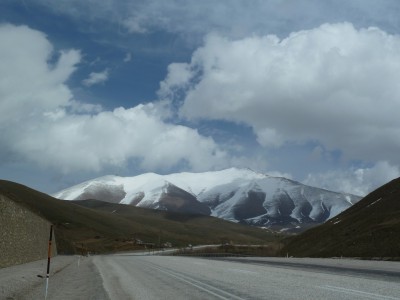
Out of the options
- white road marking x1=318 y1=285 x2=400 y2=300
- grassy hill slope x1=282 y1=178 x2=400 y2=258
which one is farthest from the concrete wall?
grassy hill slope x1=282 y1=178 x2=400 y2=258

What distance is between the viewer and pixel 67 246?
427 ft

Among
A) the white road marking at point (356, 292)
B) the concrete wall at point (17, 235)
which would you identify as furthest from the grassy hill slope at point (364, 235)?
the white road marking at point (356, 292)

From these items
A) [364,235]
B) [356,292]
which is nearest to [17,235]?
[356,292]

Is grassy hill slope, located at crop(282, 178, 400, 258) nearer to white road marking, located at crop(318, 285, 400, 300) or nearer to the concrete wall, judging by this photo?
the concrete wall

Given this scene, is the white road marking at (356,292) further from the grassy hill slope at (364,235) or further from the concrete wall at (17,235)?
the grassy hill slope at (364,235)

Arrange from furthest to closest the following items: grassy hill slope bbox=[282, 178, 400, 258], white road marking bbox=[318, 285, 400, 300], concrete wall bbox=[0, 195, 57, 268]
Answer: grassy hill slope bbox=[282, 178, 400, 258]
concrete wall bbox=[0, 195, 57, 268]
white road marking bbox=[318, 285, 400, 300]

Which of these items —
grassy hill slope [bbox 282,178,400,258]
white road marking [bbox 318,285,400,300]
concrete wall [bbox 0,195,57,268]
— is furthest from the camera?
grassy hill slope [bbox 282,178,400,258]

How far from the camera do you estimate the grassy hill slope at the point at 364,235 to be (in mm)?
70625

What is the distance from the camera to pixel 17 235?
44.4 meters

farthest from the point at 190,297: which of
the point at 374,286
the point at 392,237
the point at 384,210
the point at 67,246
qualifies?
the point at 67,246

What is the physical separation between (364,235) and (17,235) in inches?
2061

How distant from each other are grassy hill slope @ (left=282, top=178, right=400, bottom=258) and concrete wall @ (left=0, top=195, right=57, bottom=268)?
40270 mm

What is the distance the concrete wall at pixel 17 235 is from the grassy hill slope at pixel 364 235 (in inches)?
1585

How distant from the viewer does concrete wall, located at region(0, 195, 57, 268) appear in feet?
128
